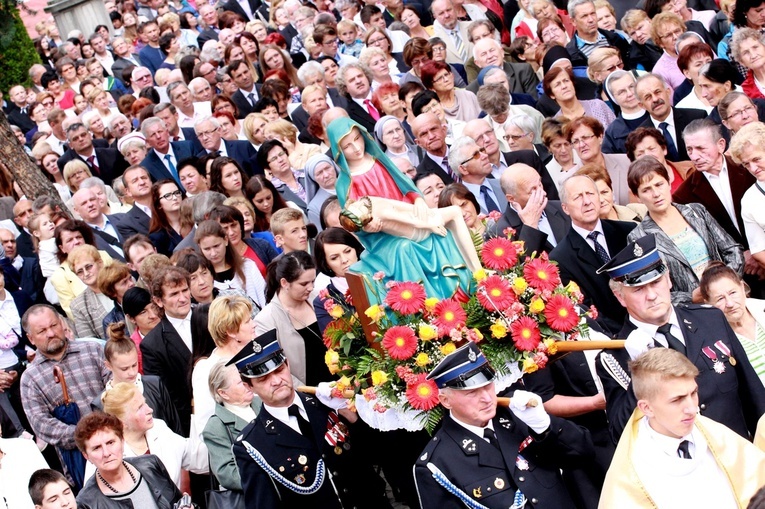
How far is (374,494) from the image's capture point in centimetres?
761

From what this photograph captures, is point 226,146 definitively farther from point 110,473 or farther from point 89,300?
point 110,473

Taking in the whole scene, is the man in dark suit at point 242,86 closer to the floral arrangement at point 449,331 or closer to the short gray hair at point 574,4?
the short gray hair at point 574,4

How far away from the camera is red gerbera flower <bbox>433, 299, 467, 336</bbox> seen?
6191 millimetres

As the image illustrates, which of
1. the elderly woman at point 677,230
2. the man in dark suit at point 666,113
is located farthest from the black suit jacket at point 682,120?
the elderly woman at point 677,230

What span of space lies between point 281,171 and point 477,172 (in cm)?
244

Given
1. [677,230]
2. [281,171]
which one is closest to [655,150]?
[677,230]

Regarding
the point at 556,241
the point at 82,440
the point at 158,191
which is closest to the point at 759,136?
the point at 556,241

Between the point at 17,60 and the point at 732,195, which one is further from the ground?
the point at 732,195

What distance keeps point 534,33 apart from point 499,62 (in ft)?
5.09

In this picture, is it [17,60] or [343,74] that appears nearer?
[343,74]

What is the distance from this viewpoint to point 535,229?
8.34 metres

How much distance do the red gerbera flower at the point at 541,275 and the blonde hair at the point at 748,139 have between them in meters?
2.33

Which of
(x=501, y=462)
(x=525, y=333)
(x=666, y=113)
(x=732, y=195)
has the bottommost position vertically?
(x=666, y=113)

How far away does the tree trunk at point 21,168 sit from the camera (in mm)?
12875
